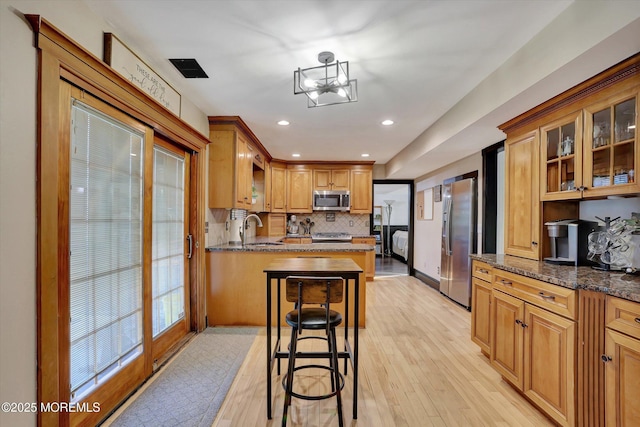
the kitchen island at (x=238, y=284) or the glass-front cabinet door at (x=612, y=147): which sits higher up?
the glass-front cabinet door at (x=612, y=147)

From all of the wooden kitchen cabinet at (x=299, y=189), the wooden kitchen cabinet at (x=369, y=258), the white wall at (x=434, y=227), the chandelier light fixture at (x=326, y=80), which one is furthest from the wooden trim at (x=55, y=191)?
the wooden kitchen cabinet at (x=369, y=258)

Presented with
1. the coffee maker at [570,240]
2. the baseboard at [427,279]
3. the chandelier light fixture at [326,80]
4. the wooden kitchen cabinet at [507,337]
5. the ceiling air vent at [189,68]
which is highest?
the ceiling air vent at [189,68]

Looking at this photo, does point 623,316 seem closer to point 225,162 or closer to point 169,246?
point 169,246

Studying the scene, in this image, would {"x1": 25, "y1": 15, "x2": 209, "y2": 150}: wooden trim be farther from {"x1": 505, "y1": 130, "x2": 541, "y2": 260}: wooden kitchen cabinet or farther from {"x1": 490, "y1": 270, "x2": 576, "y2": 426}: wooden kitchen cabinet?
{"x1": 505, "y1": 130, "x2": 541, "y2": 260}: wooden kitchen cabinet

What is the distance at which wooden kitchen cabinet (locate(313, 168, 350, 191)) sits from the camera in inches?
236

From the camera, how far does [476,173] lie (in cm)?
402

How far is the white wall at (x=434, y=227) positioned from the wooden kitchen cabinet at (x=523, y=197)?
125 cm

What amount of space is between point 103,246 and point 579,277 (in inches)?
114

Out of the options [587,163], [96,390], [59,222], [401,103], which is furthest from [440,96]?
[96,390]

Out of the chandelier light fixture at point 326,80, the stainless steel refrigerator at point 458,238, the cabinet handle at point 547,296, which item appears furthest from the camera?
the stainless steel refrigerator at point 458,238

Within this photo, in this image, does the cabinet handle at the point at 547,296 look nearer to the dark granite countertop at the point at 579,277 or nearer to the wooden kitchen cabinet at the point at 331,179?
the dark granite countertop at the point at 579,277

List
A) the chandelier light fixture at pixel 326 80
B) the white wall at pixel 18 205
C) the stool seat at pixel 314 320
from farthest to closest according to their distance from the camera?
the chandelier light fixture at pixel 326 80 < the stool seat at pixel 314 320 < the white wall at pixel 18 205

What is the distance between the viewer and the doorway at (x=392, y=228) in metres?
6.67

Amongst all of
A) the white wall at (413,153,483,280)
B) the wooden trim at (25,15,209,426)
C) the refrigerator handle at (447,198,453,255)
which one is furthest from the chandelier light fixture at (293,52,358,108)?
the refrigerator handle at (447,198,453,255)
